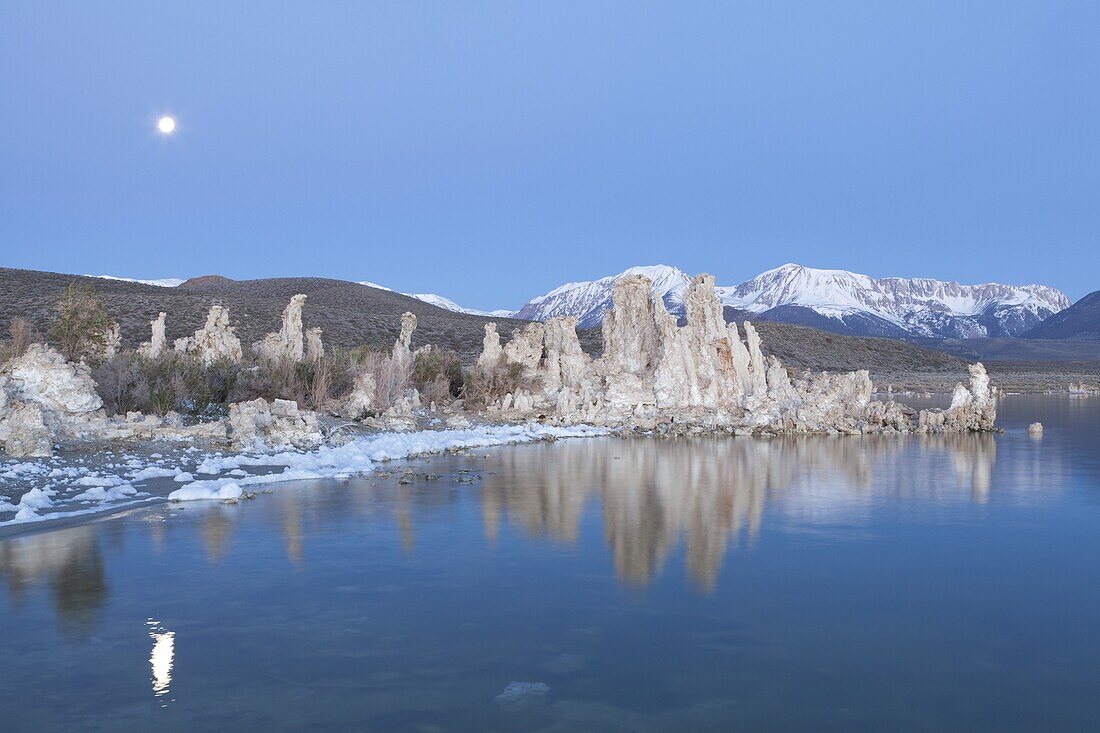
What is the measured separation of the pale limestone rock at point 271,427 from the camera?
51.4 ft

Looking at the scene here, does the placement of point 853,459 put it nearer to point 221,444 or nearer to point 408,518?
point 408,518

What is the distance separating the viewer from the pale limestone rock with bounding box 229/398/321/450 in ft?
51.4

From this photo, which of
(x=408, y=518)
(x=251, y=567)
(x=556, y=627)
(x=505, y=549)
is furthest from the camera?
(x=408, y=518)

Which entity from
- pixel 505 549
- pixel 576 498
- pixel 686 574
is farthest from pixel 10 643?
pixel 576 498

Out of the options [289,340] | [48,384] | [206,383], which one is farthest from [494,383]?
[48,384]

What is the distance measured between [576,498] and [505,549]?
3.34 metres

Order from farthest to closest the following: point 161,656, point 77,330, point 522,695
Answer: point 77,330, point 161,656, point 522,695

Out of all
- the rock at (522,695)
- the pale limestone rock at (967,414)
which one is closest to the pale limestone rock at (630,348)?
the pale limestone rock at (967,414)

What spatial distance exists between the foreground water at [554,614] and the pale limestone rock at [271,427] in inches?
154

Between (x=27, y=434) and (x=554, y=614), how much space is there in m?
9.43

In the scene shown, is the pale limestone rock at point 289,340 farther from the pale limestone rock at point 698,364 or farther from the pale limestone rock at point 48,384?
the pale limestone rock at point 48,384

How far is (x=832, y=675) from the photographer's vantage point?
17.6 ft

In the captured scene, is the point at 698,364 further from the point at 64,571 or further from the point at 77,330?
the point at 64,571

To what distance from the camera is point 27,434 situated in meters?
12.4
